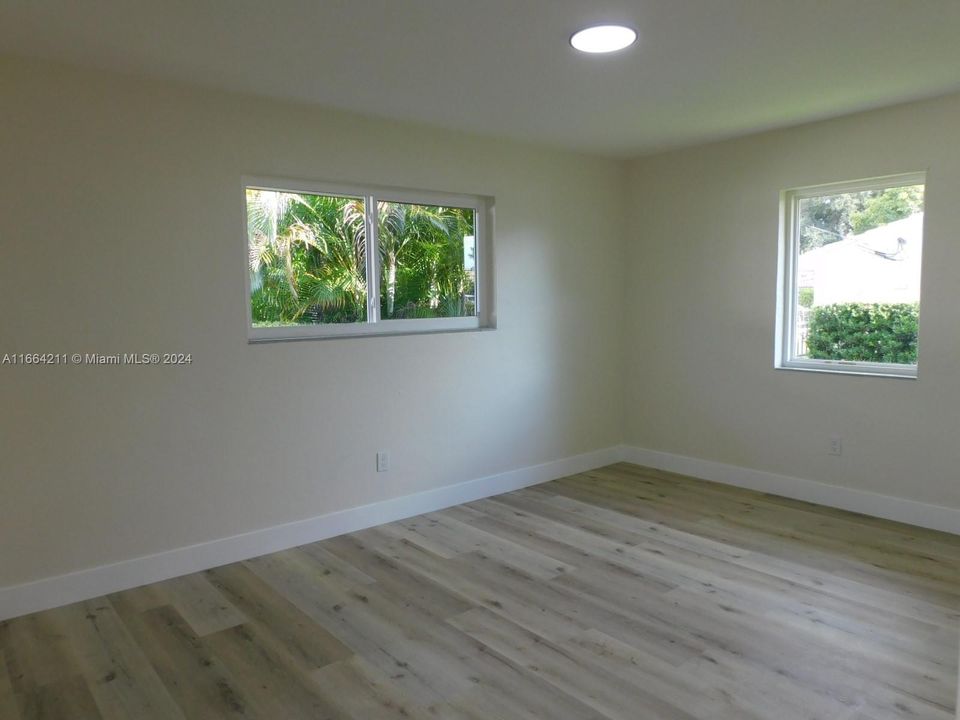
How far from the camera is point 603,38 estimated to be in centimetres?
264

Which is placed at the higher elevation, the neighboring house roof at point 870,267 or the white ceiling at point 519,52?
the white ceiling at point 519,52

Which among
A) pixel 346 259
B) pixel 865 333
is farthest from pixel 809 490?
pixel 346 259

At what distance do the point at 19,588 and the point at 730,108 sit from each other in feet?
13.7

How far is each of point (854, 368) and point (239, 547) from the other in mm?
3710

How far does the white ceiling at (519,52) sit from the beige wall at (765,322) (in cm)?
34

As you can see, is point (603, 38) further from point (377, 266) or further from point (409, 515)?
point (409, 515)

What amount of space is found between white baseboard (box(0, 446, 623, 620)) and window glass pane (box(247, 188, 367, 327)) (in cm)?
112

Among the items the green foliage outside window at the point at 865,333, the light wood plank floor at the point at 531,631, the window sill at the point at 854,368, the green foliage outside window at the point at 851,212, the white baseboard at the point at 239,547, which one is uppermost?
the green foliage outside window at the point at 851,212

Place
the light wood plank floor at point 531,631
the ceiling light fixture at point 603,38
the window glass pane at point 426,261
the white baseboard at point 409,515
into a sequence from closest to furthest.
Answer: the light wood plank floor at point 531,631 < the ceiling light fixture at point 603,38 < the white baseboard at point 409,515 < the window glass pane at point 426,261

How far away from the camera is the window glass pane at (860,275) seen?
3.86 m

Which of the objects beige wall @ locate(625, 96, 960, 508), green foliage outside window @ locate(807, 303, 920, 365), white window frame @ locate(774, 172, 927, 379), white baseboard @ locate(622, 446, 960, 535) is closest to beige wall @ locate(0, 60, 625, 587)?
beige wall @ locate(625, 96, 960, 508)

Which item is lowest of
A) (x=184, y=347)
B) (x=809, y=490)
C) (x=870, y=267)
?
(x=809, y=490)

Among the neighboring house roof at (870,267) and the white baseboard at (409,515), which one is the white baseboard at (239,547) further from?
the neighboring house roof at (870,267)

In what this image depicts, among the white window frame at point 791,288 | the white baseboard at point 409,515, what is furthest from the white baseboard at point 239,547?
the white window frame at point 791,288
